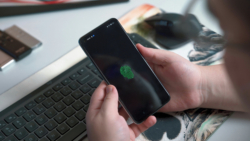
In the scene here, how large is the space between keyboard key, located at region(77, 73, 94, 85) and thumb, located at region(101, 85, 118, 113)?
0.34 ft

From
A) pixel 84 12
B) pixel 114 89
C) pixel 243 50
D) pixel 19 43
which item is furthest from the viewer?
pixel 84 12

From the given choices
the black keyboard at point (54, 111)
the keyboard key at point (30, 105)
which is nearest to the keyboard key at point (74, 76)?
the black keyboard at point (54, 111)

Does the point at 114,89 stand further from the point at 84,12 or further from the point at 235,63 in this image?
the point at 84,12

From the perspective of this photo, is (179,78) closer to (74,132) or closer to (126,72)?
(126,72)

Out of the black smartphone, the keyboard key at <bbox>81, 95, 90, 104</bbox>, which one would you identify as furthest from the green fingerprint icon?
the keyboard key at <bbox>81, 95, 90, 104</bbox>

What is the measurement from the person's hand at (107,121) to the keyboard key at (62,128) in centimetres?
5

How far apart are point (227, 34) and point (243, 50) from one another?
2 centimetres

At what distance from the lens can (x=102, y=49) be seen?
1.50 ft

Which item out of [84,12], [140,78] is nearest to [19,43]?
[84,12]

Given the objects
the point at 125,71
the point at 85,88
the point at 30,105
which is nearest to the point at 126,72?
the point at 125,71

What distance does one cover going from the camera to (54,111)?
0.45 metres

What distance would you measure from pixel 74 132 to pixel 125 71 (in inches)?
6.5

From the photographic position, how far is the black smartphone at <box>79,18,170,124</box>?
446mm

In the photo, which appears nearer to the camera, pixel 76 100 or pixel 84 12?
pixel 76 100
